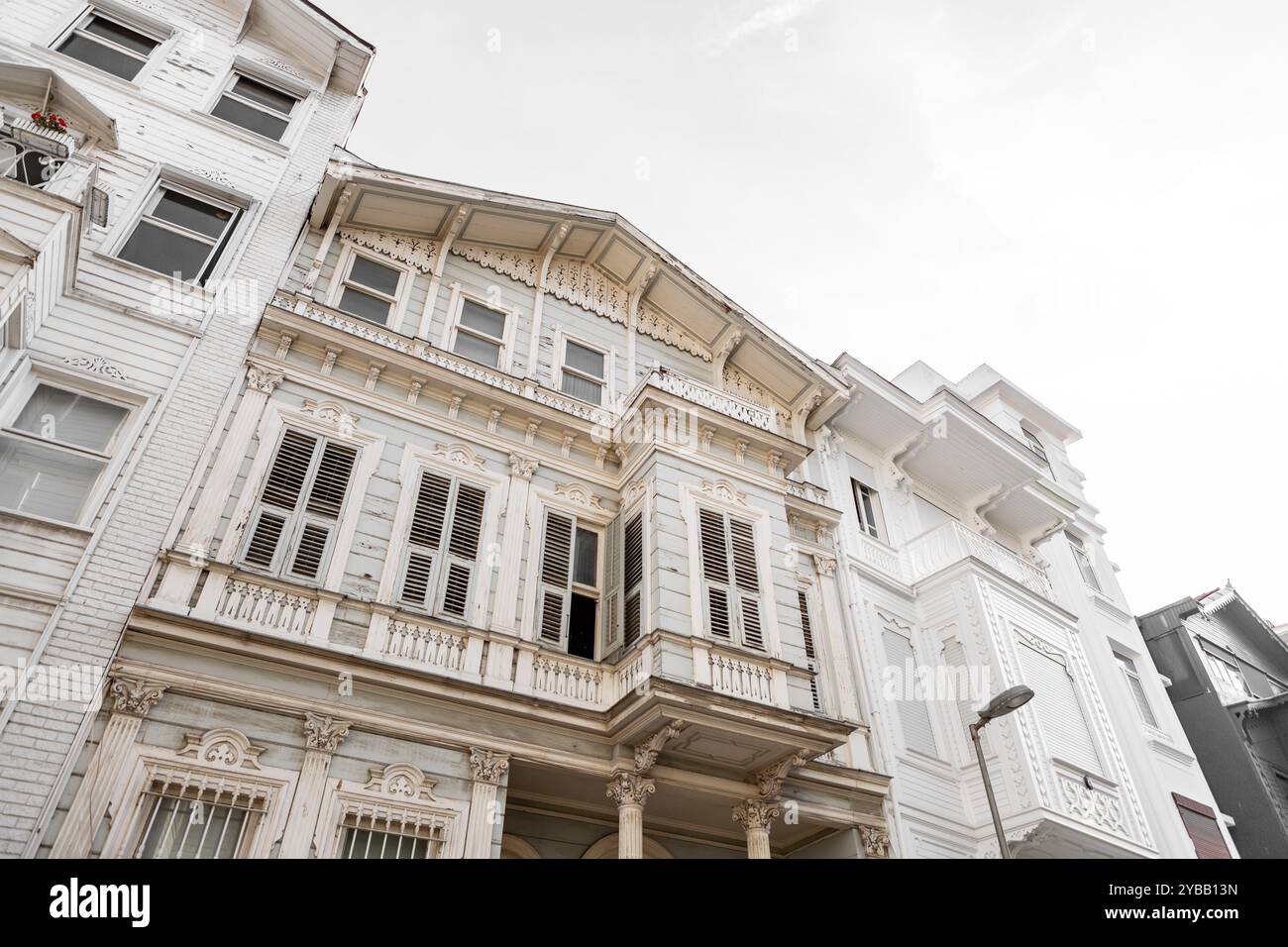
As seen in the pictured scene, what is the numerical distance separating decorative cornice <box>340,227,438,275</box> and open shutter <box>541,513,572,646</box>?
5546mm

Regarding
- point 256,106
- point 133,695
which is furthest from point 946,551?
point 256,106

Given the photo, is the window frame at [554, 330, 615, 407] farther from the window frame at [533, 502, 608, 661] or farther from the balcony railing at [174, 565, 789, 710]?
the balcony railing at [174, 565, 789, 710]

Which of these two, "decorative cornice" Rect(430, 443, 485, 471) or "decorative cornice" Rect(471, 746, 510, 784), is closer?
"decorative cornice" Rect(471, 746, 510, 784)

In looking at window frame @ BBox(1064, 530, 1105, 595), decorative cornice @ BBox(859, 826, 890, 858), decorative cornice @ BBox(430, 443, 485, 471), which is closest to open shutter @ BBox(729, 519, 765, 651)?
decorative cornice @ BBox(859, 826, 890, 858)

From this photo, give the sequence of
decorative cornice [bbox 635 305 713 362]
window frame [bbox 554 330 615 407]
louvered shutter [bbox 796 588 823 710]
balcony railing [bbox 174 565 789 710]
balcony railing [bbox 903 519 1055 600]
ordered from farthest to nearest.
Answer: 1. decorative cornice [bbox 635 305 713 362]
2. balcony railing [bbox 903 519 1055 600]
3. window frame [bbox 554 330 615 407]
4. louvered shutter [bbox 796 588 823 710]
5. balcony railing [bbox 174 565 789 710]

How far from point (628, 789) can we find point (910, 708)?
6262 mm

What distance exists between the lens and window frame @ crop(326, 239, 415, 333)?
13.8 meters

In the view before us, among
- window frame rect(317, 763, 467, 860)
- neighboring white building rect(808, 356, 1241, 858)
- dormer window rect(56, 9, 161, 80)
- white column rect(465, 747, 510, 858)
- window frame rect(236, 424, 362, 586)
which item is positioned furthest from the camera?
dormer window rect(56, 9, 161, 80)

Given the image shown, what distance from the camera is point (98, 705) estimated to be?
837 cm

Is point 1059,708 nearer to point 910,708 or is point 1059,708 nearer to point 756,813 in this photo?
point 910,708

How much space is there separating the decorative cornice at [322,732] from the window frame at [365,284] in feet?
21.0

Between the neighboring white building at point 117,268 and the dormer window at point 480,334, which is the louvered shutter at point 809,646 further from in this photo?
the neighboring white building at point 117,268
